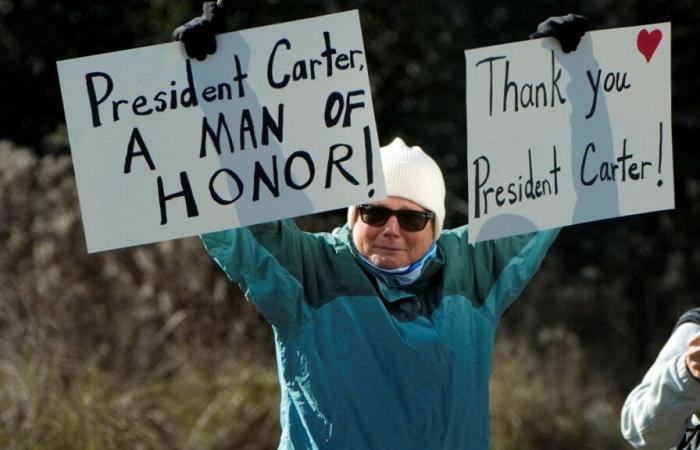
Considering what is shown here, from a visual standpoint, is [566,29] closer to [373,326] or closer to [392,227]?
[392,227]

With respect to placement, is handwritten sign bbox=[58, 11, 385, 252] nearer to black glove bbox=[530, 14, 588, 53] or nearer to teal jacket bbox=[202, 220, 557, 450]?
teal jacket bbox=[202, 220, 557, 450]

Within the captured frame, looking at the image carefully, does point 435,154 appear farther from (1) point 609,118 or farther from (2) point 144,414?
(1) point 609,118

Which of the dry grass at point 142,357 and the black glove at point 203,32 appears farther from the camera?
the dry grass at point 142,357

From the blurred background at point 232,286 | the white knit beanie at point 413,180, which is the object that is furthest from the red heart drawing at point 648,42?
the blurred background at point 232,286

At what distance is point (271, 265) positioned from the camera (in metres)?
3.65

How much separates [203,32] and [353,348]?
0.82 m

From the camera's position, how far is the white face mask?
379 cm

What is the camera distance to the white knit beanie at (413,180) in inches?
153

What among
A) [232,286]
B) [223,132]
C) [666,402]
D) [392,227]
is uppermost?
[223,132]

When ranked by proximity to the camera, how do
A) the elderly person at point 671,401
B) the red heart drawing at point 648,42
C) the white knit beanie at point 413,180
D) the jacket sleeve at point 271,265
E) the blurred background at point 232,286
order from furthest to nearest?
the blurred background at point 232,286, the red heart drawing at point 648,42, the white knit beanie at point 413,180, the jacket sleeve at point 271,265, the elderly person at point 671,401

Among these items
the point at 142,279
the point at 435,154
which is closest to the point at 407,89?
the point at 435,154

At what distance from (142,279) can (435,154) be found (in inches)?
84.2

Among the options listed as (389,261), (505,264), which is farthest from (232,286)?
(389,261)

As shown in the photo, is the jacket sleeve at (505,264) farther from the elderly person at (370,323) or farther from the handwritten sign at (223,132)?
the handwritten sign at (223,132)
